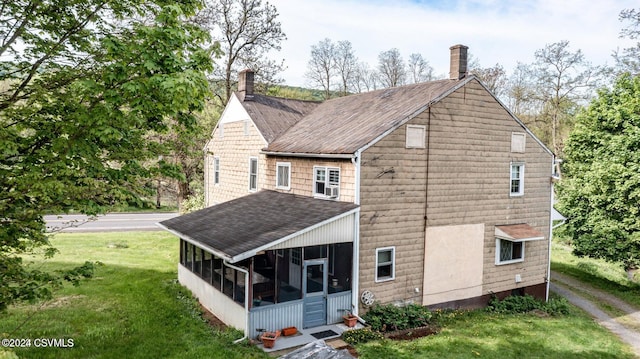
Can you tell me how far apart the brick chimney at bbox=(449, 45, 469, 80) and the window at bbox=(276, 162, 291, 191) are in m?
7.80

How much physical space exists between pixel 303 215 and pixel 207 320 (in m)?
4.75

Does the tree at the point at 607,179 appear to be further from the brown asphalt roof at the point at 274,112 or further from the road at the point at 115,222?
the road at the point at 115,222

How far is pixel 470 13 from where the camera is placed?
65.9ft

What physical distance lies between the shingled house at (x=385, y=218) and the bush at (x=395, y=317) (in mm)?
384

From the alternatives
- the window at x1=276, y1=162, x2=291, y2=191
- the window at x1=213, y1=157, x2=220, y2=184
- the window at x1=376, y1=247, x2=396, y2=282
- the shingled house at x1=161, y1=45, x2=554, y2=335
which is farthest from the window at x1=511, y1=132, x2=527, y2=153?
the window at x1=213, y1=157, x2=220, y2=184

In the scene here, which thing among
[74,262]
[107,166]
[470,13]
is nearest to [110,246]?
[74,262]

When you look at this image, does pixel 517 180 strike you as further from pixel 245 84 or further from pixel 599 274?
pixel 245 84

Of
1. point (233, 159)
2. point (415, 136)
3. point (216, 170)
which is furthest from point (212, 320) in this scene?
point (216, 170)

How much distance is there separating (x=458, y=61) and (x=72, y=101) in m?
14.2

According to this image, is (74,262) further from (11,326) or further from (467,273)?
(467,273)

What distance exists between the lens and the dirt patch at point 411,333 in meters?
13.6

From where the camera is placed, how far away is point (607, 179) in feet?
70.5

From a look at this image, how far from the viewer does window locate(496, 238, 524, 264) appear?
57.8 feet

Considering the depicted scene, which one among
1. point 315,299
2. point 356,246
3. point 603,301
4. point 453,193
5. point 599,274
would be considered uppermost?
point 453,193
